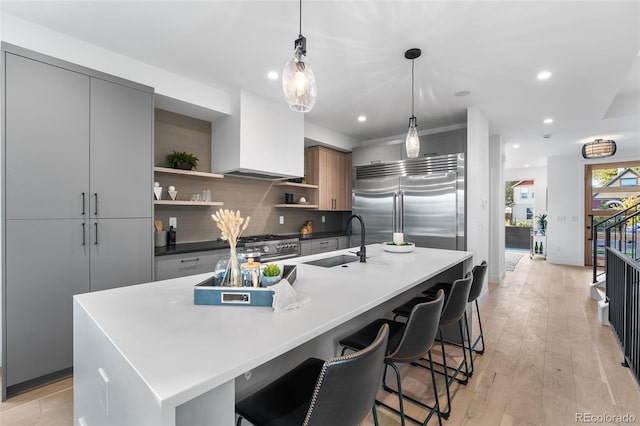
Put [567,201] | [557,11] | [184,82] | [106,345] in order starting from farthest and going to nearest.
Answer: [567,201] < [184,82] < [557,11] < [106,345]

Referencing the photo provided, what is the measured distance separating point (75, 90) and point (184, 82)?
981mm

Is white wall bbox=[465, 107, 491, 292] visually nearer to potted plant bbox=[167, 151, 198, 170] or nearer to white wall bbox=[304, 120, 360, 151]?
white wall bbox=[304, 120, 360, 151]

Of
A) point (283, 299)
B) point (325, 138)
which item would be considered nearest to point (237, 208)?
point (325, 138)

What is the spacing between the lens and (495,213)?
5219mm

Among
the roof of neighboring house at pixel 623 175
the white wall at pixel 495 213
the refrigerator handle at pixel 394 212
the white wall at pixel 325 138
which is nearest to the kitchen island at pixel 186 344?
the refrigerator handle at pixel 394 212

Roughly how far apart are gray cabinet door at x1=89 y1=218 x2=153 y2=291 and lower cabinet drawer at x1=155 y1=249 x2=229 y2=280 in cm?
11

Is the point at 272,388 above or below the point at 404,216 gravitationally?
below

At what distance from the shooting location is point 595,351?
269 centimetres

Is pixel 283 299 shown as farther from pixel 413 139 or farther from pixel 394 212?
pixel 394 212

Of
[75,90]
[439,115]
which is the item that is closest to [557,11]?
[439,115]

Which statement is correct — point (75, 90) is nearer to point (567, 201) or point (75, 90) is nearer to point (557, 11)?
point (557, 11)

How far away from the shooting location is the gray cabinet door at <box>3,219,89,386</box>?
1.98 meters

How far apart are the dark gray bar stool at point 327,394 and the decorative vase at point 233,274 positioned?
17.7 inches

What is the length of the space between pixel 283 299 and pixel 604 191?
27.8 feet
